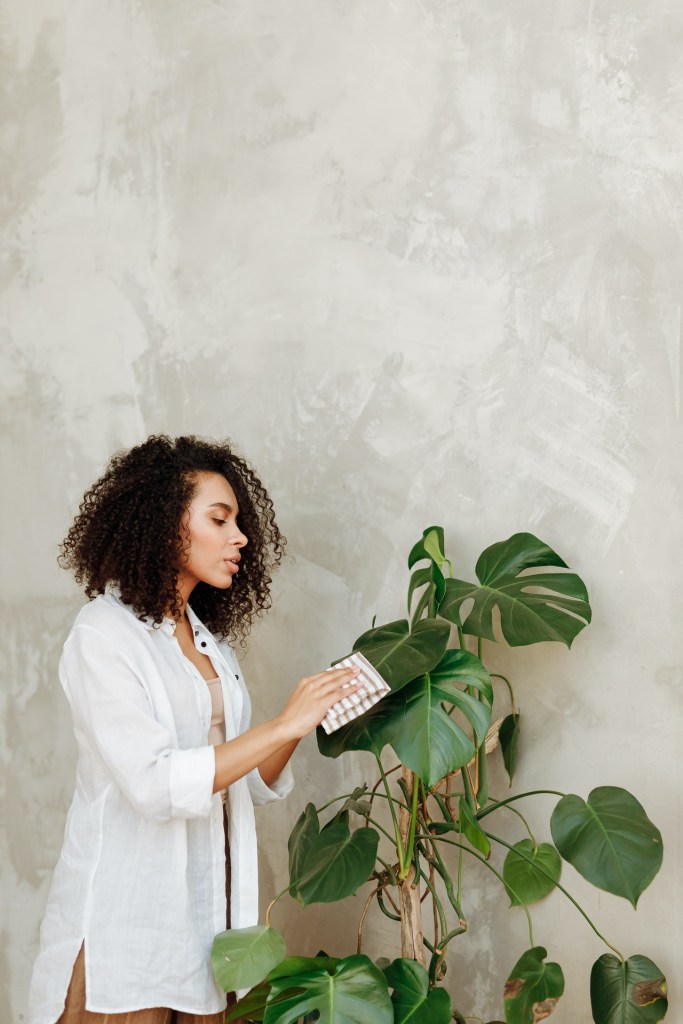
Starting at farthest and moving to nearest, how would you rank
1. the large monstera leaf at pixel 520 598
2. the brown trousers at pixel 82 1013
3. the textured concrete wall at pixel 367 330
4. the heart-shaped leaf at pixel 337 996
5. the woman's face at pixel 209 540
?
the textured concrete wall at pixel 367 330, the woman's face at pixel 209 540, the large monstera leaf at pixel 520 598, the brown trousers at pixel 82 1013, the heart-shaped leaf at pixel 337 996

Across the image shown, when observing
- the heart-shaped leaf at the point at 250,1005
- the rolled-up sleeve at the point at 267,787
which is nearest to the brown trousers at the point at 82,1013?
the heart-shaped leaf at the point at 250,1005

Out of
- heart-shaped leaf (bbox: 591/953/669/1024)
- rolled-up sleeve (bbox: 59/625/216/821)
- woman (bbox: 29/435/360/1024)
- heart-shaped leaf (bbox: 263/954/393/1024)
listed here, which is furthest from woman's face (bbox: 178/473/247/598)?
heart-shaped leaf (bbox: 591/953/669/1024)

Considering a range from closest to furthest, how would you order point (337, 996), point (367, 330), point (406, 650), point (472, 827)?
point (337, 996), point (406, 650), point (472, 827), point (367, 330)

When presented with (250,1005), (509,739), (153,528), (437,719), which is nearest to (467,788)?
(509,739)

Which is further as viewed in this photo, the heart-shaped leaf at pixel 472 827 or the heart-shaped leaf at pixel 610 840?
the heart-shaped leaf at pixel 472 827

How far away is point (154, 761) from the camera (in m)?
1.84

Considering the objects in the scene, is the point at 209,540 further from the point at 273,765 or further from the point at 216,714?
the point at 273,765

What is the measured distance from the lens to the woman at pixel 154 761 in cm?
187

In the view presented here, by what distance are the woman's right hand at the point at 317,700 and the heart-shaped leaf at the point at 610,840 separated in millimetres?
449

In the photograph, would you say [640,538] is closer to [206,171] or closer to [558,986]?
[558,986]

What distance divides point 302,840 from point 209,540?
0.65 meters

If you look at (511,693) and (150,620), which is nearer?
(150,620)

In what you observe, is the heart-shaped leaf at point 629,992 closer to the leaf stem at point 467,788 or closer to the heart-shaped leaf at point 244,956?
the leaf stem at point 467,788

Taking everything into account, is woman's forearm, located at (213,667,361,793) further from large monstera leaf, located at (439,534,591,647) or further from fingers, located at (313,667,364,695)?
large monstera leaf, located at (439,534,591,647)
